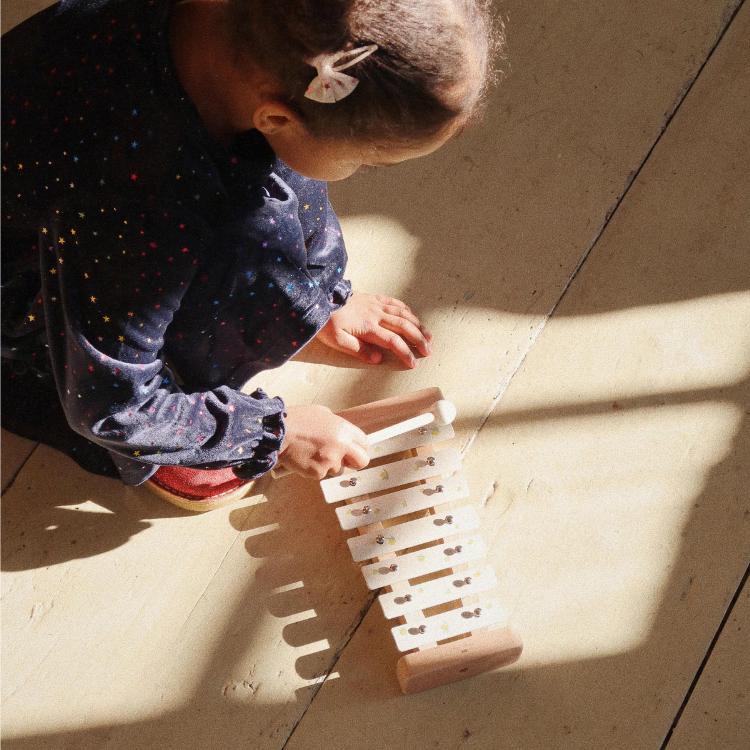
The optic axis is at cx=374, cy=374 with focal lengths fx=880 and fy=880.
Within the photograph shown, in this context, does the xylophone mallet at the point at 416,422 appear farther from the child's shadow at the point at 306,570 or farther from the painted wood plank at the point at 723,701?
the painted wood plank at the point at 723,701

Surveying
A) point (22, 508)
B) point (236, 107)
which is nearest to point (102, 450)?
point (22, 508)

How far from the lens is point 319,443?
1.08 meters

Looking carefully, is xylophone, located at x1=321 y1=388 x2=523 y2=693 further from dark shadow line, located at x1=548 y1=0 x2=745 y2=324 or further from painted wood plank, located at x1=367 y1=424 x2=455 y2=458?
dark shadow line, located at x1=548 y1=0 x2=745 y2=324

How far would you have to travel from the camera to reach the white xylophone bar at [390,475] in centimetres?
114

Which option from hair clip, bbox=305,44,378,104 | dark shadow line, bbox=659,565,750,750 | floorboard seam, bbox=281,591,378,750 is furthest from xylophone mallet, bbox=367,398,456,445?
hair clip, bbox=305,44,378,104

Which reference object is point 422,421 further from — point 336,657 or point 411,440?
point 336,657

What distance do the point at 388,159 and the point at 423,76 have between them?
9 centimetres

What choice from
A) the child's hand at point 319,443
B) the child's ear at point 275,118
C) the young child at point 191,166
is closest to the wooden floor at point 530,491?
the child's hand at point 319,443

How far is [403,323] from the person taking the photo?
1.23 metres

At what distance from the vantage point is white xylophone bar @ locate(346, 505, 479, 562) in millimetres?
1117

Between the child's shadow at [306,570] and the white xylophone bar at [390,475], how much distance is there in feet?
0.19

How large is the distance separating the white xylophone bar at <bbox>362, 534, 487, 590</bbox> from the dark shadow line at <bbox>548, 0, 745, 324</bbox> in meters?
0.35

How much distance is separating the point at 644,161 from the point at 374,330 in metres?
0.52

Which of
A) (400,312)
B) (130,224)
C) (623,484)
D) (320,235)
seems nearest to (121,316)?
(130,224)
